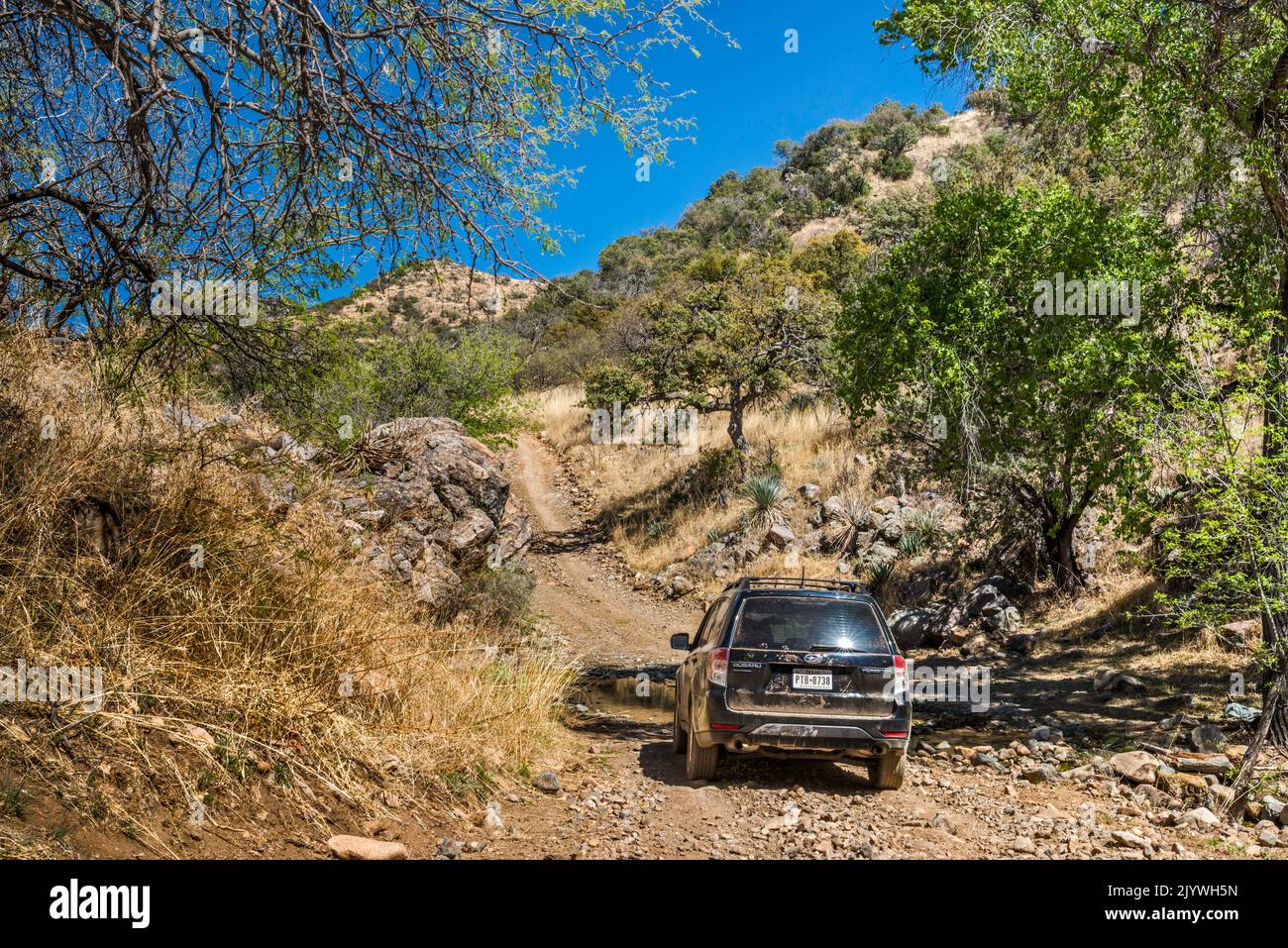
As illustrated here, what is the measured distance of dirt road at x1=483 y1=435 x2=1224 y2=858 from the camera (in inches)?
239

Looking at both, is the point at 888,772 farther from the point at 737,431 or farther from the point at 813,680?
the point at 737,431

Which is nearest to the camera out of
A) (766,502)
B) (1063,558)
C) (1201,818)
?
(1201,818)

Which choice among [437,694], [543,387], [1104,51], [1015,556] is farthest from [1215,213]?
[543,387]

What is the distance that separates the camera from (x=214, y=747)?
17.8 ft

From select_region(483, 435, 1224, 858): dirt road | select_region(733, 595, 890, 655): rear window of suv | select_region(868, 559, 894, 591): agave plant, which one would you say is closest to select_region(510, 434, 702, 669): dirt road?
select_region(868, 559, 894, 591): agave plant

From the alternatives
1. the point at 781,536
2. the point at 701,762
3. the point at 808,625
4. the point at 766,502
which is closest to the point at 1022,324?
the point at 808,625

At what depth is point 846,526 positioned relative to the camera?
2241 cm

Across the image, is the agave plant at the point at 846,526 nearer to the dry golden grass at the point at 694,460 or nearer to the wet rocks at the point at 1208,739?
the dry golden grass at the point at 694,460

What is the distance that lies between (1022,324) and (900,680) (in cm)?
616

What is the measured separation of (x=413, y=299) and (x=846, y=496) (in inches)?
693

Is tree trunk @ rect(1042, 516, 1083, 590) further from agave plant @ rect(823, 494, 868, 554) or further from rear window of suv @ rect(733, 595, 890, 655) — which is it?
rear window of suv @ rect(733, 595, 890, 655)

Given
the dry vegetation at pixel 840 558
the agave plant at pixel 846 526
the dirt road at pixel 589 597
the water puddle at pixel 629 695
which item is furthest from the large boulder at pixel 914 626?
the water puddle at pixel 629 695

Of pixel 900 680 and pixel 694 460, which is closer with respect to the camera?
pixel 900 680

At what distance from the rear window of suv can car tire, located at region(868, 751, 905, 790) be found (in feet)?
2.95
